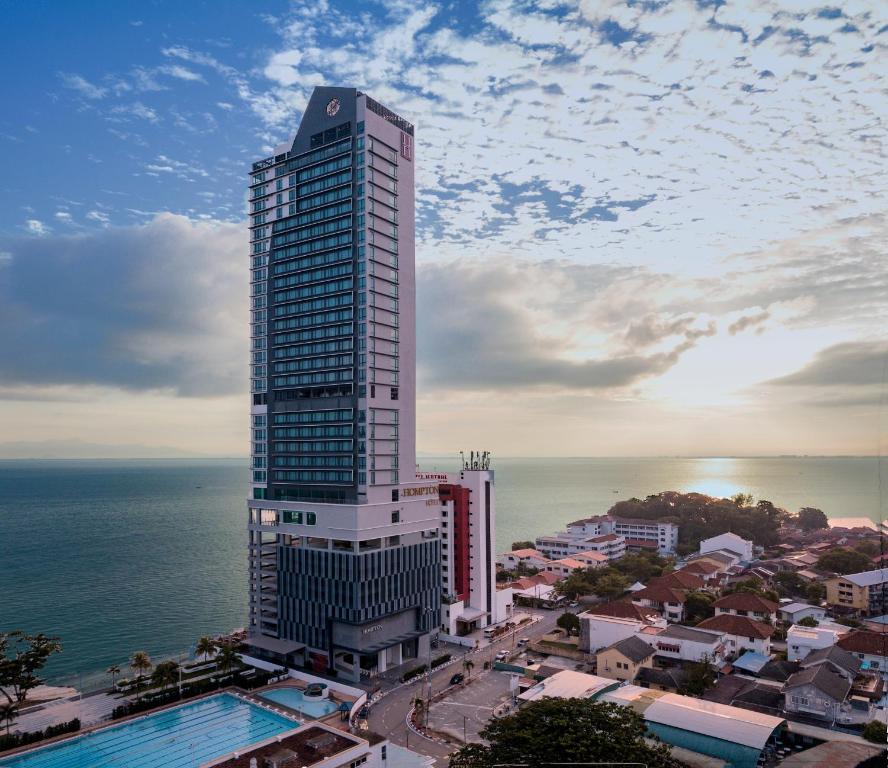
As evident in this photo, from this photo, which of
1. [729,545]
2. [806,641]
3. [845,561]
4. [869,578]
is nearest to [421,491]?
[806,641]

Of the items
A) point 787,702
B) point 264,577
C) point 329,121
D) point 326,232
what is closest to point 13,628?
point 264,577

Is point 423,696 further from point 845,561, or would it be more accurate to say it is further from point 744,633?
point 845,561

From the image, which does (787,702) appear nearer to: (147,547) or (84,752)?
(84,752)

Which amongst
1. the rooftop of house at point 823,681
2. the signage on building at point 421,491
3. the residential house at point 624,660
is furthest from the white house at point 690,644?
the signage on building at point 421,491

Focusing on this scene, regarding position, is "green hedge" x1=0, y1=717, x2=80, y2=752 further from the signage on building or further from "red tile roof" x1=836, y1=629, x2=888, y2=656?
"red tile roof" x1=836, y1=629, x2=888, y2=656

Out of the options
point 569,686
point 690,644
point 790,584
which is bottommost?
point 790,584

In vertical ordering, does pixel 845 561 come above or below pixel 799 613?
above

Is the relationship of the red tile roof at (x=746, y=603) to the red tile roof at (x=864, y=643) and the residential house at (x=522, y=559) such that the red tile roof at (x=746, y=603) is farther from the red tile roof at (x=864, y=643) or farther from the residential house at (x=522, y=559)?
the residential house at (x=522, y=559)
